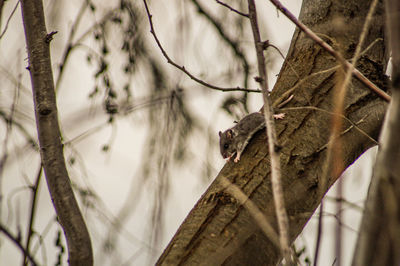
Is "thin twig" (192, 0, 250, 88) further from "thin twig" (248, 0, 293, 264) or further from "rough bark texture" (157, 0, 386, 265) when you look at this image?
"thin twig" (248, 0, 293, 264)

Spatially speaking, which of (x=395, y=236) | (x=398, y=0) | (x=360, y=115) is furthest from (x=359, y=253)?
(x=360, y=115)

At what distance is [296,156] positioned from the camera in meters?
1.95

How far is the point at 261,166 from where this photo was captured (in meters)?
1.97

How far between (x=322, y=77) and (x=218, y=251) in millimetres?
949

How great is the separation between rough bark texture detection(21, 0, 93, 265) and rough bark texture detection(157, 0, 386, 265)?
0.45m

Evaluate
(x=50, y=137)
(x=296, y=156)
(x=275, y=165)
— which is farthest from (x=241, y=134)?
(x=275, y=165)

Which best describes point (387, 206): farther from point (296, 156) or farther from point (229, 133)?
point (229, 133)

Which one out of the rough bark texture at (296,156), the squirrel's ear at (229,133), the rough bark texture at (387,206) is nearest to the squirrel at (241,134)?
the squirrel's ear at (229,133)

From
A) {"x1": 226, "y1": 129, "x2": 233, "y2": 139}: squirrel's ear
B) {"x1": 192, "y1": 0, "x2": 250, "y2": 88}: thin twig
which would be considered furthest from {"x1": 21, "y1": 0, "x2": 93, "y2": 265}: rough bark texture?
{"x1": 226, "y1": 129, "x2": 233, "y2": 139}: squirrel's ear

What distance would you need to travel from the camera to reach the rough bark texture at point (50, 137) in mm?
1464

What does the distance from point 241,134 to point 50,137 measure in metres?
1.53

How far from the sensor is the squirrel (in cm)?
237

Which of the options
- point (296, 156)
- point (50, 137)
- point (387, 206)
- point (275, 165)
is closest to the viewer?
point (387, 206)

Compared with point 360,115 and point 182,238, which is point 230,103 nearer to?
point 360,115
